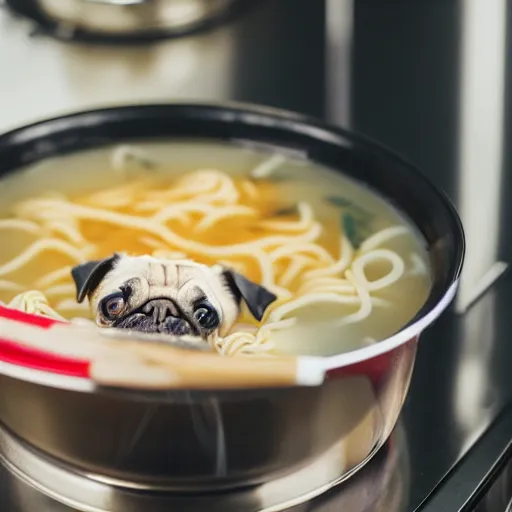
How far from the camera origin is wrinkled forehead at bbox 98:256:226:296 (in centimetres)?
101

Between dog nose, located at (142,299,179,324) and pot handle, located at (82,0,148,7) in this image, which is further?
pot handle, located at (82,0,148,7)

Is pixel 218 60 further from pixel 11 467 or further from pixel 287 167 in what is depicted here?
pixel 11 467

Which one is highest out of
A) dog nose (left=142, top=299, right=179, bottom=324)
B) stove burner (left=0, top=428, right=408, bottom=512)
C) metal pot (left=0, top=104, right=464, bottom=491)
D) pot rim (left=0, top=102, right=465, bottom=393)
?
pot rim (left=0, top=102, right=465, bottom=393)

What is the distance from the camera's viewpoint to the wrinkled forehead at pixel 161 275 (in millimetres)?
1013

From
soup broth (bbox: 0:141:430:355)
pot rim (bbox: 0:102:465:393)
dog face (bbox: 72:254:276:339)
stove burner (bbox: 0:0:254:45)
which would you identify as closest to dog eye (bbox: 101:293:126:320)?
dog face (bbox: 72:254:276:339)

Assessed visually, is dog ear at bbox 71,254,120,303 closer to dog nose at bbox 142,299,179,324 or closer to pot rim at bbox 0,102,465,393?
dog nose at bbox 142,299,179,324

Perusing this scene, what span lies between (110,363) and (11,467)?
25 cm

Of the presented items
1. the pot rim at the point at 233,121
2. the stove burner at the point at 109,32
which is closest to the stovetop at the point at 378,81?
the stove burner at the point at 109,32

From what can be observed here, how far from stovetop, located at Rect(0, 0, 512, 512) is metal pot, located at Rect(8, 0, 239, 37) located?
0.04 metres

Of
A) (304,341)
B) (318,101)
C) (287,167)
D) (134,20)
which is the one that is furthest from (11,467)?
(134,20)

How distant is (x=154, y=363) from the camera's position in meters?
0.83

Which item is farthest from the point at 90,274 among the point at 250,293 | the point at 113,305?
the point at 250,293

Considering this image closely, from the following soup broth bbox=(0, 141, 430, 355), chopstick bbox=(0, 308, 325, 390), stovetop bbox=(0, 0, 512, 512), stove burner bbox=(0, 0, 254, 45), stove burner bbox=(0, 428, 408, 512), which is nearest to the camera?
chopstick bbox=(0, 308, 325, 390)

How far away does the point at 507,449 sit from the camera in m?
1.05
